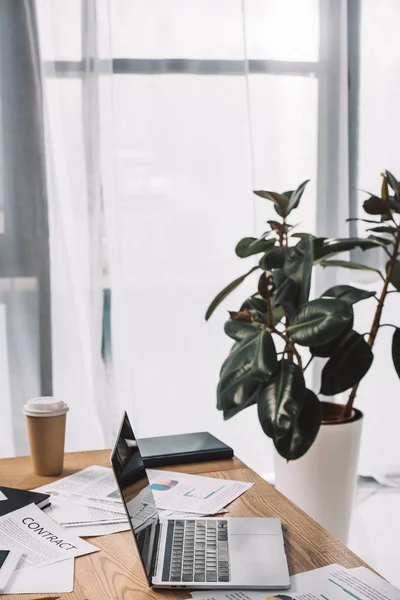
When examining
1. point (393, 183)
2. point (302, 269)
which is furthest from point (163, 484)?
point (393, 183)

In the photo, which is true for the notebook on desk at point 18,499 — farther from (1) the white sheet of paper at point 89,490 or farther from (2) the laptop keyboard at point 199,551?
(2) the laptop keyboard at point 199,551

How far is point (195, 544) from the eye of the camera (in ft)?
4.00

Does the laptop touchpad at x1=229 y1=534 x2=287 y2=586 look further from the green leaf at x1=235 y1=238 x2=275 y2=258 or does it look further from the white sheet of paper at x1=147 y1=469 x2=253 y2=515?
the green leaf at x1=235 y1=238 x2=275 y2=258

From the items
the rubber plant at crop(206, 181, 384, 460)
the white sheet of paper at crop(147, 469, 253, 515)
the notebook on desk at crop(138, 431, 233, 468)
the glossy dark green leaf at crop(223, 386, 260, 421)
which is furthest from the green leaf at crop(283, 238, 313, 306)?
the white sheet of paper at crop(147, 469, 253, 515)

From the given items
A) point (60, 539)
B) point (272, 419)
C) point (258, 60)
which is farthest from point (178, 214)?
point (60, 539)

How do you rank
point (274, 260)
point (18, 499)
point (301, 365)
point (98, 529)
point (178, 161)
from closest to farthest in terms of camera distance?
point (98, 529) < point (18, 499) < point (274, 260) < point (301, 365) < point (178, 161)

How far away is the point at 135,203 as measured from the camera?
2889mm

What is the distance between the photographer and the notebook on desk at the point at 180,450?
164cm

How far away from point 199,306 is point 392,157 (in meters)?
1.01

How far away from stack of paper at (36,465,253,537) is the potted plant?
40 centimetres

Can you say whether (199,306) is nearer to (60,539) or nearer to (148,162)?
(148,162)

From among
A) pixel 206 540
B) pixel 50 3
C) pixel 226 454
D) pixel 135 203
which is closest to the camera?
pixel 206 540

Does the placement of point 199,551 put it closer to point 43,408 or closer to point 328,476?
point 43,408

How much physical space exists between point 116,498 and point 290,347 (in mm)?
886
